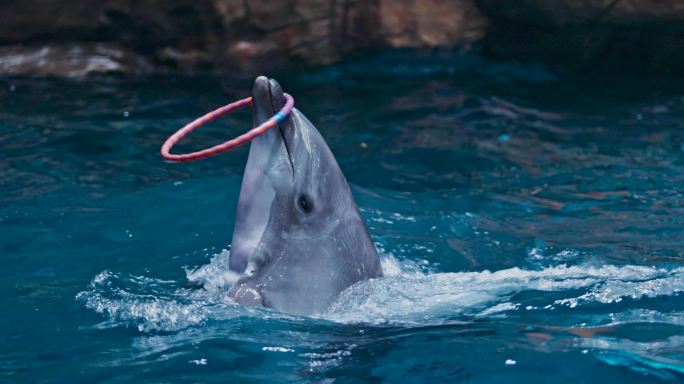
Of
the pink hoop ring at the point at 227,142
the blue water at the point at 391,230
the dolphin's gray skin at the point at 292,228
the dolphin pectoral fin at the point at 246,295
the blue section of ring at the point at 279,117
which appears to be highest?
the blue section of ring at the point at 279,117

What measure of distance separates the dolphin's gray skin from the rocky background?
219 inches

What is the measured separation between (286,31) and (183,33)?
3.72 feet

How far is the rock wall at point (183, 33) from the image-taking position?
31.3 feet

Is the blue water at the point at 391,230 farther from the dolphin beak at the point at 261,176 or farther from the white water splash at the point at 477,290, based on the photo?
the dolphin beak at the point at 261,176

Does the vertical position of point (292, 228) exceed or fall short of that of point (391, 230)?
it exceeds it

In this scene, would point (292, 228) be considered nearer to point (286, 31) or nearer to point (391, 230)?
point (391, 230)

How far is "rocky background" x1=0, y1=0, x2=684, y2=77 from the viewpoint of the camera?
9547 mm

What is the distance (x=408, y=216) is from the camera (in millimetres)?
6301

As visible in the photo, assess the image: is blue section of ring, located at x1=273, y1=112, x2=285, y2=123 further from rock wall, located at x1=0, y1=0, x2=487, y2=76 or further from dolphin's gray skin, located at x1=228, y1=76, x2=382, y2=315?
rock wall, located at x1=0, y1=0, x2=487, y2=76

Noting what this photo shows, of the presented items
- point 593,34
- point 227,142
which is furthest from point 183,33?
point 227,142

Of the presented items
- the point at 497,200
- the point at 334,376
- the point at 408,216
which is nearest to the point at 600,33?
the point at 497,200

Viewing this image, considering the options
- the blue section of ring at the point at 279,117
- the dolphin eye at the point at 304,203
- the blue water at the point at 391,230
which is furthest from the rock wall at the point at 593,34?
the blue section of ring at the point at 279,117

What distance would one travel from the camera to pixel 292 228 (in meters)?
4.34

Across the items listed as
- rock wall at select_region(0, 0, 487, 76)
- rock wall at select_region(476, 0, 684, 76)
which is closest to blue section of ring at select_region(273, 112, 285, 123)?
rock wall at select_region(0, 0, 487, 76)
